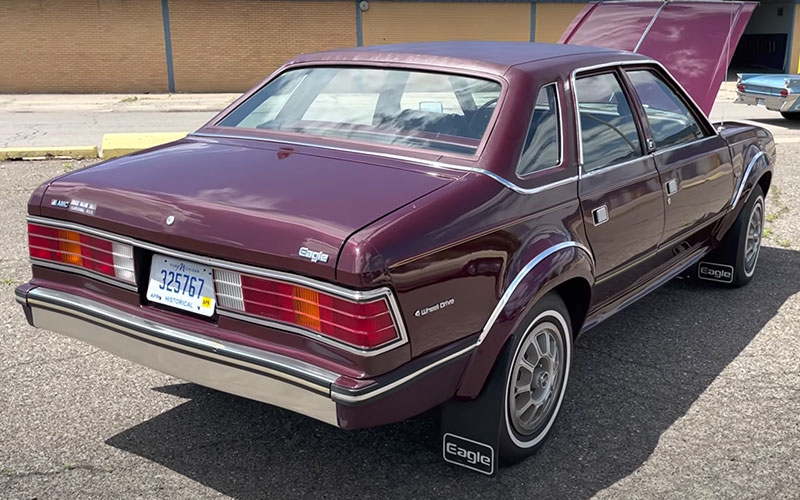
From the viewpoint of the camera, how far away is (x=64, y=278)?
3.27 m

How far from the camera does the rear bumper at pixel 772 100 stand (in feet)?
46.5

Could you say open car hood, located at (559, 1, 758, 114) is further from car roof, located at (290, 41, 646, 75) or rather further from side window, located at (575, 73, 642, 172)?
side window, located at (575, 73, 642, 172)

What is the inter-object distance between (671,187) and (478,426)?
1.93 metres

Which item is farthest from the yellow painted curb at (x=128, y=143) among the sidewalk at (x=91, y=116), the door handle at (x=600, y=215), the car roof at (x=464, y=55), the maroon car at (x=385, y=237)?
the door handle at (x=600, y=215)

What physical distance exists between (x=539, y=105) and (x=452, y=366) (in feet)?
4.23

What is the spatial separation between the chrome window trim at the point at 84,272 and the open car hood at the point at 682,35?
505 cm

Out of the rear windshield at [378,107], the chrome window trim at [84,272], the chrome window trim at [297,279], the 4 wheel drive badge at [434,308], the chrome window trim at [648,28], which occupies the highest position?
the chrome window trim at [648,28]

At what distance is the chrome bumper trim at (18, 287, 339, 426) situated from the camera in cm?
264

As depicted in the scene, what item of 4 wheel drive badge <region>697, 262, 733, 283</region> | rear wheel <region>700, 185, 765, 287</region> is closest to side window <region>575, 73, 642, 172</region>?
rear wheel <region>700, 185, 765, 287</region>

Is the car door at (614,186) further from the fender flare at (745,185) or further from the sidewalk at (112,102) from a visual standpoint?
the sidewalk at (112,102)

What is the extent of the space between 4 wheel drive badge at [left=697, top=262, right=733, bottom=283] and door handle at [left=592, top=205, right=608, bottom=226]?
2.16 metres

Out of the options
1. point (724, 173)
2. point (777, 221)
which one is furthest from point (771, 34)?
point (724, 173)

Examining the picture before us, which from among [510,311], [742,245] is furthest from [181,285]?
[742,245]

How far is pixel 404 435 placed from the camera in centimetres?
355
